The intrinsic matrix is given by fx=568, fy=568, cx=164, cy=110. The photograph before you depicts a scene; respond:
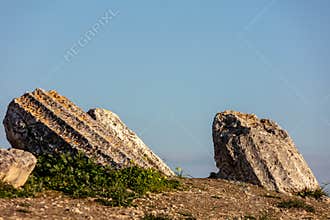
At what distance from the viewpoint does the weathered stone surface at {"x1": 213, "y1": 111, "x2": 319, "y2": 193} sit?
55.7 ft

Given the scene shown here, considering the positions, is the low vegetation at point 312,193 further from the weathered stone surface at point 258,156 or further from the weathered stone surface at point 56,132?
the weathered stone surface at point 56,132

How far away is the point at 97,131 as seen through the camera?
1464 centimetres

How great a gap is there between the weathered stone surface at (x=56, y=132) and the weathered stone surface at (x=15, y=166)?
1.57 m

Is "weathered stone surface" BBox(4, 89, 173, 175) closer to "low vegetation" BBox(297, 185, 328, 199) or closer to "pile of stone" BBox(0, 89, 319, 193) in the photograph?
"pile of stone" BBox(0, 89, 319, 193)

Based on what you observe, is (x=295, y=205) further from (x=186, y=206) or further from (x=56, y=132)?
(x=56, y=132)

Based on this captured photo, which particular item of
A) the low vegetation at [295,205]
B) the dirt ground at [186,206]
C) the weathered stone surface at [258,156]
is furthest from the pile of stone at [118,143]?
the low vegetation at [295,205]

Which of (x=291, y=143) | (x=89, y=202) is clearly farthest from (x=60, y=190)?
(x=291, y=143)

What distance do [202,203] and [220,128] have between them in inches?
225

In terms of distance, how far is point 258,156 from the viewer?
17078 mm

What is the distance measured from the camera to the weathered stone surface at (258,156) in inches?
668

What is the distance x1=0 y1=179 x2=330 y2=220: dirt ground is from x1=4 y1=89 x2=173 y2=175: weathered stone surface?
1709mm

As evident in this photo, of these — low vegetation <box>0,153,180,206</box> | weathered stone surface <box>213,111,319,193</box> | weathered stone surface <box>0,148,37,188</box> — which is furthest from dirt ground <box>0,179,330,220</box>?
weathered stone surface <box>213,111,319,193</box>

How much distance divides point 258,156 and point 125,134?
4.14m

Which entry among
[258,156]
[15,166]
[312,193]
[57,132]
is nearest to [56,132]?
[57,132]
